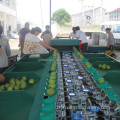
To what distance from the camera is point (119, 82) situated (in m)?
2.99

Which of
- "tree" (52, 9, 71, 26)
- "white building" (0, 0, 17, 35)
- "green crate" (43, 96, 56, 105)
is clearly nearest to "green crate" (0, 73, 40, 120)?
"green crate" (43, 96, 56, 105)

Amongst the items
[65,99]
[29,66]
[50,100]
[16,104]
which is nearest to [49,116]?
[50,100]

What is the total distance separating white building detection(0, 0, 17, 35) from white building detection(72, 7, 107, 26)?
14456 mm

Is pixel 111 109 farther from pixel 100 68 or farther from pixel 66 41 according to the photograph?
pixel 66 41

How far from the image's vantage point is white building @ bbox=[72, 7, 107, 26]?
1546 inches

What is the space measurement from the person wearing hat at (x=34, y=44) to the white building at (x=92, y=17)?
31812 mm

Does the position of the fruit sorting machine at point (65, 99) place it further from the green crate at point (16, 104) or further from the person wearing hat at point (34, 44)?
the person wearing hat at point (34, 44)

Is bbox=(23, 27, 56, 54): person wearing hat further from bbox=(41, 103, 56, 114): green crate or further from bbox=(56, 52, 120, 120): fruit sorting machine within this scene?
bbox=(41, 103, 56, 114): green crate

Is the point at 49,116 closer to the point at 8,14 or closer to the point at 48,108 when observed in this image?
the point at 48,108

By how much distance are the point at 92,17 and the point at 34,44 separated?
41.8 m

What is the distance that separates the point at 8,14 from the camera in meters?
25.8

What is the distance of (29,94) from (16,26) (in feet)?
96.6

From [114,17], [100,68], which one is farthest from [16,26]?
[100,68]

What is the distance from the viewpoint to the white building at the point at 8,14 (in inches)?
862
